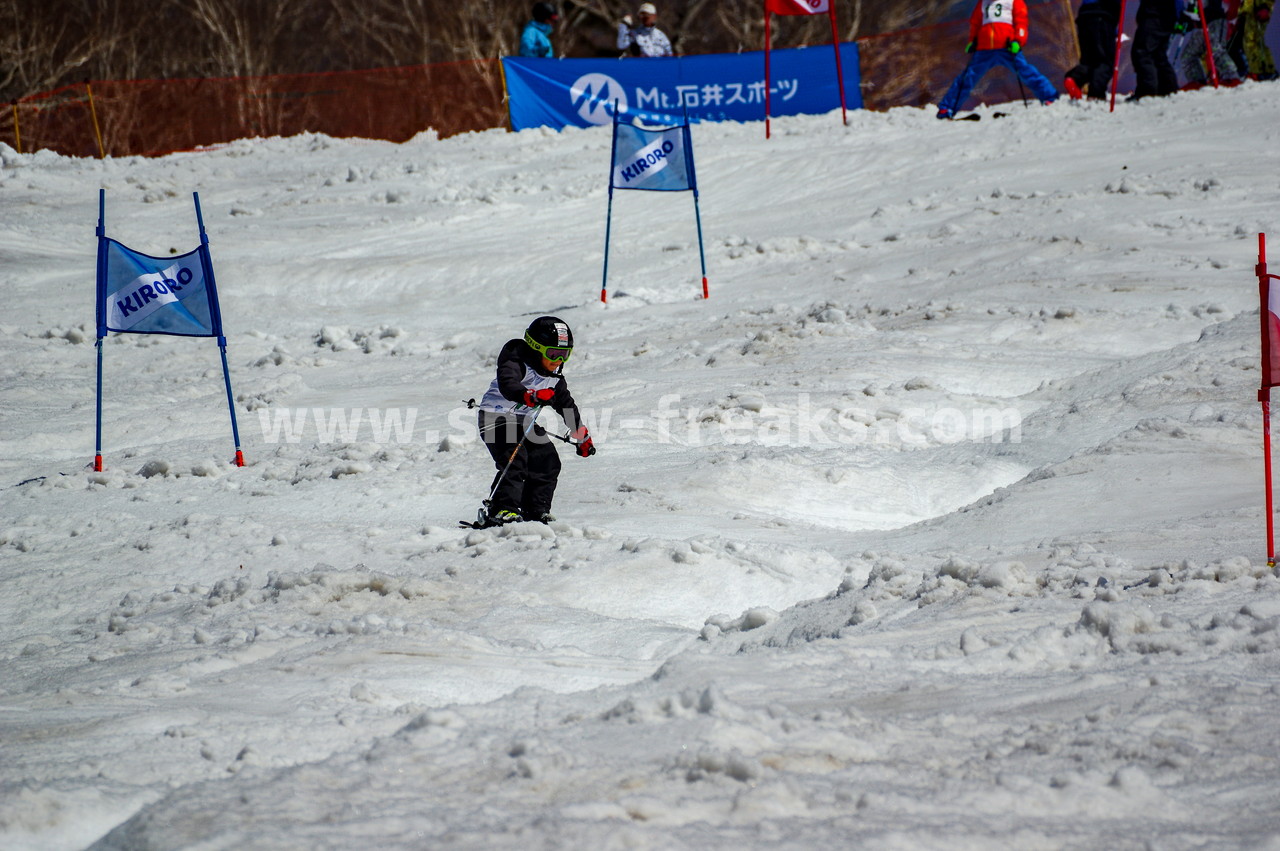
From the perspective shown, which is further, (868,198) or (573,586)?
(868,198)

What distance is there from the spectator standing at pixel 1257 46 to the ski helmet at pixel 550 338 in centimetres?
1483

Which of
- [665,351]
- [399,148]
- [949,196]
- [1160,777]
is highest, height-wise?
[399,148]

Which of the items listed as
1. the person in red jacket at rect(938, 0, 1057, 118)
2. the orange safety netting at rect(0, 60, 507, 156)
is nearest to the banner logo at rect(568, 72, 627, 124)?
the orange safety netting at rect(0, 60, 507, 156)

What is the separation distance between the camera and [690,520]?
676 cm

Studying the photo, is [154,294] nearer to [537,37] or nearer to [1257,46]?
[537,37]

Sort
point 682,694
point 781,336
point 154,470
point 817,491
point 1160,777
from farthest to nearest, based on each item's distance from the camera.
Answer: point 781,336
point 154,470
point 817,491
point 682,694
point 1160,777

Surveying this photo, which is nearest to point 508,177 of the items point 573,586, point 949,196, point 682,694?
point 949,196

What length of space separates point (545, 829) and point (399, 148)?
60.6ft

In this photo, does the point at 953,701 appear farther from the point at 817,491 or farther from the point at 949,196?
the point at 949,196

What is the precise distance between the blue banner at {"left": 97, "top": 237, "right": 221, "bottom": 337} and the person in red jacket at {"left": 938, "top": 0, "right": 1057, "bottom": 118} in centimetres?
1244

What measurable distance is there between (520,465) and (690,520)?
991mm

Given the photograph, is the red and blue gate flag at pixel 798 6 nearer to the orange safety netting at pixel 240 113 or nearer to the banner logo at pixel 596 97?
the banner logo at pixel 596 97

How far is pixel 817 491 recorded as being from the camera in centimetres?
738

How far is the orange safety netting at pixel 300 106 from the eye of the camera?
21.7 meters
